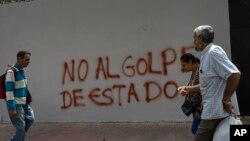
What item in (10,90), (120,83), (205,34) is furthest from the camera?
(120,83)

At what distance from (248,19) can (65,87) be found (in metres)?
3.89

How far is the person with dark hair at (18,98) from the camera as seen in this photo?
19.2ft

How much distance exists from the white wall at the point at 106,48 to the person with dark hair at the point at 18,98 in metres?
2.80

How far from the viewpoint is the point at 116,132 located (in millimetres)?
7953

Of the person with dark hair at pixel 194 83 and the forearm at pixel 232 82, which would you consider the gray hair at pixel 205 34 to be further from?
the person with dark hair at pixel 194 83

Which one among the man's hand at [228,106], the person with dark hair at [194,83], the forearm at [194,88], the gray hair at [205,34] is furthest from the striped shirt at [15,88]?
the man's hand at [228,106]

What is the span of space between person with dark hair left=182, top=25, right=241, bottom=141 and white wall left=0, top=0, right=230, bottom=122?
426 centimetres

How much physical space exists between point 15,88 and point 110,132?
98.7 inches

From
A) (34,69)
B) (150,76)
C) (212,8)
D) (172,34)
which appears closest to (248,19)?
(212,8)

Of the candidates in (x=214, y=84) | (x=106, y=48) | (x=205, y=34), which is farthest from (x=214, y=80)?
(x=106, y=48)

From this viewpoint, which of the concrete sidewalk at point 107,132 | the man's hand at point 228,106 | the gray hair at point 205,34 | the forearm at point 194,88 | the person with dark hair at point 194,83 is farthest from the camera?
the concrete sidewalk at point 107,132

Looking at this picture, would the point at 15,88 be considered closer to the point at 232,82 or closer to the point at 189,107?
the point at 189,107

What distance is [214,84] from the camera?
382cm

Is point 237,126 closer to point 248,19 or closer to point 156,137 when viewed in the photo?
point 156,137
